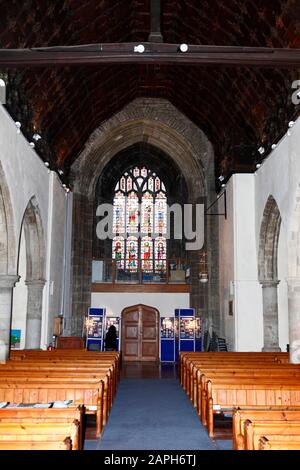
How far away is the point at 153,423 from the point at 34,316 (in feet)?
21.8

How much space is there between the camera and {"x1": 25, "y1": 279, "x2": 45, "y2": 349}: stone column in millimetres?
13461

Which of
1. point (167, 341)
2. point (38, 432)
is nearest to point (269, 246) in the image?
point (167, 341)

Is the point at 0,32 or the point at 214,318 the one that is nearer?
the point at 0,32

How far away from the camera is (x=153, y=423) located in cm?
777

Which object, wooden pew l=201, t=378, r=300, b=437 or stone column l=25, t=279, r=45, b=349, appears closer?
wooden pew l=201, t=378, r=300, b=437

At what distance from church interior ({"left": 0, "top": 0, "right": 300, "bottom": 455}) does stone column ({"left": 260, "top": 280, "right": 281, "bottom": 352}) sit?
1.4 inches

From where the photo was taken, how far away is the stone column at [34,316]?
13.5m

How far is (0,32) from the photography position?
9.36 metres

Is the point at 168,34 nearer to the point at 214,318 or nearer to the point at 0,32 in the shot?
the point at 0,32

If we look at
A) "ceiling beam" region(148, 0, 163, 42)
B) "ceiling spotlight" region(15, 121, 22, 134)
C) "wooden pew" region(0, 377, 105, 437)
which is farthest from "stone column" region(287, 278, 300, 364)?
"ceiling spotlight" region(15, 121, 22, 134)

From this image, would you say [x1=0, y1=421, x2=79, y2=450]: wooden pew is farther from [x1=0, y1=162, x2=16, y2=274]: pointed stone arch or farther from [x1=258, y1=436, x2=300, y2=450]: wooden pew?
[x1=0, y1=162, x2=16, y2=274]: pointed stone arch

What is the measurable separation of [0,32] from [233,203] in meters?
8.34
